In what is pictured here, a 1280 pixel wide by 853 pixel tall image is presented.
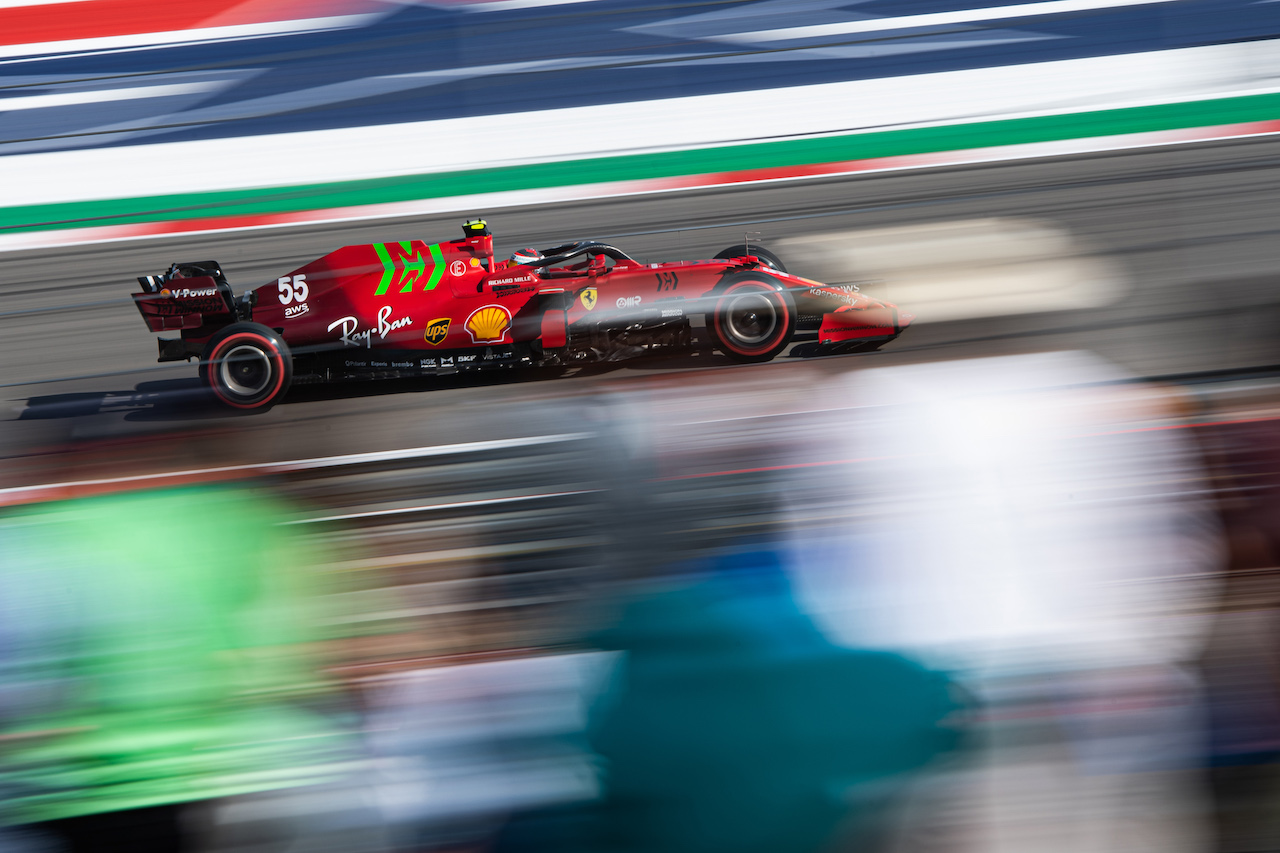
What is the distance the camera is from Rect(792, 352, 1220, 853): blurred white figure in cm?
111

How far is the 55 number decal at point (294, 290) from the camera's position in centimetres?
350

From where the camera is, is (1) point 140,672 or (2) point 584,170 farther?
(2) point 584,170

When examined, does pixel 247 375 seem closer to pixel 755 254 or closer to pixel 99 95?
pixel 755 254

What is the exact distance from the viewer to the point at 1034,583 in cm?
116

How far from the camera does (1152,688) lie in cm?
117

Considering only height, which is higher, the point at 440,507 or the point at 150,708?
the point at 440,507

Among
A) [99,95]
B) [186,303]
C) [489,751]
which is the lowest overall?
[489,751]

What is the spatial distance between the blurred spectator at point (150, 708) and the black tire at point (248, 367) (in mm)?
2220

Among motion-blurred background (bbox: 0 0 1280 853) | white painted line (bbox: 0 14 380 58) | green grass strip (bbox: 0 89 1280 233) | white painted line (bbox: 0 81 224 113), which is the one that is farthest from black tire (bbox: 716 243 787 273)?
white painted line (bbox: 0 81 224 113)

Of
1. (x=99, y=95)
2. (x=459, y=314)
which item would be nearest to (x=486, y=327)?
(x=459, y=314)

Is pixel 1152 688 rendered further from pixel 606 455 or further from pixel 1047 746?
pixel 606 455

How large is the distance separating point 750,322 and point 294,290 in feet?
5.17

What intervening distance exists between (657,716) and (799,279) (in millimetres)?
2595

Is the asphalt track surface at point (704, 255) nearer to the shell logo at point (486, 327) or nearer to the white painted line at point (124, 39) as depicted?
the shell logo at point (486, 327)
